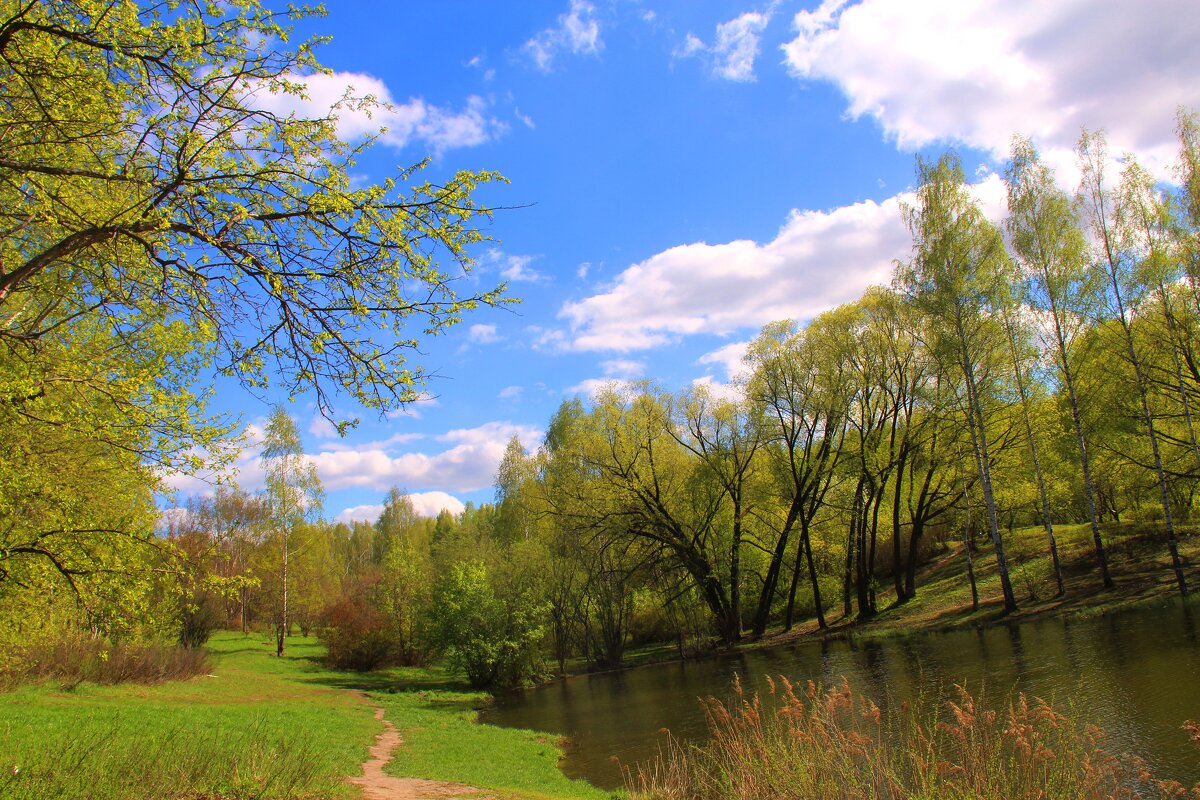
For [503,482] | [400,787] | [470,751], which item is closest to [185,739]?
[400,787]

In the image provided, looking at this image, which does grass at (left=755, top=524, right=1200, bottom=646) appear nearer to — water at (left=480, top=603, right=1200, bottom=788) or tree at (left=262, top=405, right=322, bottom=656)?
water at (left=480, top=603, right=1200, bottom=788)

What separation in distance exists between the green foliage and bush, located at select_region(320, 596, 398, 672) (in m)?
5.95

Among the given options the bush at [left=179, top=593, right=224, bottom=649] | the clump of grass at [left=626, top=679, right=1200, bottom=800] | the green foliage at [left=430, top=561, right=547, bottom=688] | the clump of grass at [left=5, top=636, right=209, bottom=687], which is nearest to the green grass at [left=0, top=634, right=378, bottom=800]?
the clump of grass at [left=5, top=636, right=209, bottom=687]

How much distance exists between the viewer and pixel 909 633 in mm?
26984

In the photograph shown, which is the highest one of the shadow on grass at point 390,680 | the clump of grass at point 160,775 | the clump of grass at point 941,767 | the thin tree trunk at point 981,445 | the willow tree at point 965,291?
the willow tree at point 965,291

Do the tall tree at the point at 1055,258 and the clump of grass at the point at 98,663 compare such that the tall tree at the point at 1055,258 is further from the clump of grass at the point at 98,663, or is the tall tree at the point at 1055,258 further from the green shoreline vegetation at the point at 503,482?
the clump of grass at the point at 98,663

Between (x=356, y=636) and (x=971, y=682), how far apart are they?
3422 cm

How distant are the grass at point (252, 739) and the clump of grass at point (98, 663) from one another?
540 mm

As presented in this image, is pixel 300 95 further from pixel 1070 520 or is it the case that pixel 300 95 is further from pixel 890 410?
pixel 1070 520

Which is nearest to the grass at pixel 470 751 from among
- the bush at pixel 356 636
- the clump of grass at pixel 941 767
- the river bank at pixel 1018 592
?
the clump of grass at pixel 941 767

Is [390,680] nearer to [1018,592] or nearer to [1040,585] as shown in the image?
[1018,592]

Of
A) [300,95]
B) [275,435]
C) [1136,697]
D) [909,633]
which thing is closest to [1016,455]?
[909,633]

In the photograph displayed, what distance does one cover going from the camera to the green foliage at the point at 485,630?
35.1m

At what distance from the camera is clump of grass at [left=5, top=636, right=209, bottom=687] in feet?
59.7
